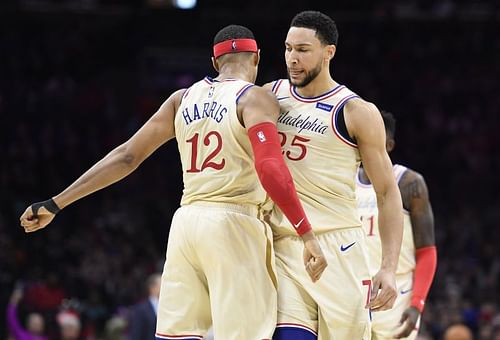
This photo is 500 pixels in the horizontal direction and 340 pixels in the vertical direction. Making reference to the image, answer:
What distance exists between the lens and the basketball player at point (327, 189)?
5.01 metres

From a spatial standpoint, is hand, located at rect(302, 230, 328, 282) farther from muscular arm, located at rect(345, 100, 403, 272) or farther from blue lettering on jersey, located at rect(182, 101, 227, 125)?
blue lettering on jersey, located at rect(182, 101, 227, 125)

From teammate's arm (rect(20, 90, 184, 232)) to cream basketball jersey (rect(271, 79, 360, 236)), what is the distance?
0.62m

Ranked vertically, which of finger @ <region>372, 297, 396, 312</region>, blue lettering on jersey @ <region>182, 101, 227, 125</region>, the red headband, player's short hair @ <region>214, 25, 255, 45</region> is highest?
player's short hair @ <region>214, 25, 255, 45</region>

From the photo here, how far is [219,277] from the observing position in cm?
490

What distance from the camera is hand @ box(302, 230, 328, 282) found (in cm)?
462

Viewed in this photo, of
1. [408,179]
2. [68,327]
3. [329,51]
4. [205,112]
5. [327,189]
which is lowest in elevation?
[68,327]

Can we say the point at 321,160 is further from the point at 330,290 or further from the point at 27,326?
the point at 27,326

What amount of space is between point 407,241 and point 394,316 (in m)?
0.51

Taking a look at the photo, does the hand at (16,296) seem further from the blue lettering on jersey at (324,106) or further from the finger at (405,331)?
the blue lettering on jersey at (324,106)

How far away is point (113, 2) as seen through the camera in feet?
69.6

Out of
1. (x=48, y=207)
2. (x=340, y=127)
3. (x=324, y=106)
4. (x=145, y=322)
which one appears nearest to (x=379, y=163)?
(x=340, y=127)

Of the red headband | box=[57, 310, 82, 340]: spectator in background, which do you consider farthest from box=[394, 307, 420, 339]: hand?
box=[57, 310, 82, 340]: spectator in background

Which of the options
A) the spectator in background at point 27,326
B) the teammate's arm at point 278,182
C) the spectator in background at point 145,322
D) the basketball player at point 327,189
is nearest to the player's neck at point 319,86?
the basketball player at point 327,189

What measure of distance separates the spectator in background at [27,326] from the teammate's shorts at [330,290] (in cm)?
680
